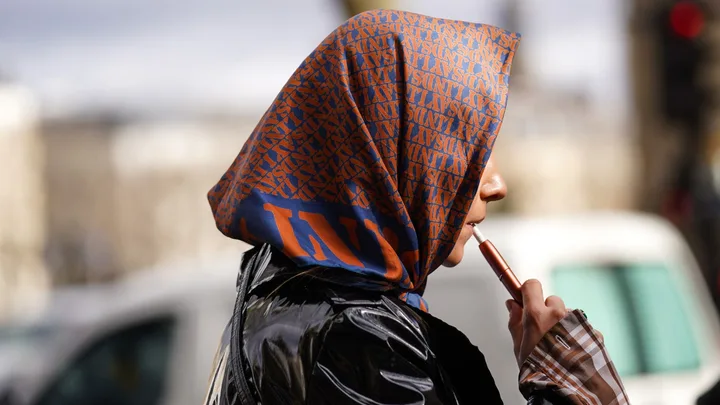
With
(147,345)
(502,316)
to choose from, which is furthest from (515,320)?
(147,345)

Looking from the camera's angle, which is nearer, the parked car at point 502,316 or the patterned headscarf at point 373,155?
the patterned headscarf at point 373,155

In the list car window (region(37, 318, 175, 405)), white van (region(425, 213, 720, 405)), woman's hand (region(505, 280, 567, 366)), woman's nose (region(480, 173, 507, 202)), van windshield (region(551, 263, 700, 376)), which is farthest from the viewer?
car window (region(37, 318, 175, 405))

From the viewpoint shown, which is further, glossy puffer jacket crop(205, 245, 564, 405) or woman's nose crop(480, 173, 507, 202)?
woman's nose crop(480, 173, 507, 202)

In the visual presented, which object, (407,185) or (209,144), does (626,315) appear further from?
(209,144)

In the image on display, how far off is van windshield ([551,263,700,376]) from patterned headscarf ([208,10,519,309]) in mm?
2731

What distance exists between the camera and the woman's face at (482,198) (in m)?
1.64

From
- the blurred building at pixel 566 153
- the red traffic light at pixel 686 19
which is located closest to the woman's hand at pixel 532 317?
the red traffic light at pixel 686 19

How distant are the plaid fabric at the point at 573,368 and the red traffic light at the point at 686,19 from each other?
7355 mm

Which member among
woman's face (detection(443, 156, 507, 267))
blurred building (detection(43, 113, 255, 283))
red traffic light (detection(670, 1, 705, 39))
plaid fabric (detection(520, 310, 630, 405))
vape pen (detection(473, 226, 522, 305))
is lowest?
blurred building (detection(43, 113, 255, 283))

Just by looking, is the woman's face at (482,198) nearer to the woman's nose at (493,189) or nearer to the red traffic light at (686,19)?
the woman's nose at (493,189)

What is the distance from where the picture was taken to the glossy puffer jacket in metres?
1.38

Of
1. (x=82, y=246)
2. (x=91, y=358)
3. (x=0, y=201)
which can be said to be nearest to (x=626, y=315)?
(x=91, y=358)

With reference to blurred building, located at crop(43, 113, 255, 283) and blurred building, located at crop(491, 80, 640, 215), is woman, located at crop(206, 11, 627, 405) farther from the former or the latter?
blurred building, located at crop(491, 80, 640, 215)

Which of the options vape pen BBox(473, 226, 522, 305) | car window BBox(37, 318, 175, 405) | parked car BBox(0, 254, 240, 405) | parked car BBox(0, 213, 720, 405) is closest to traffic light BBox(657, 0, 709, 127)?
parked car BBox(0, 213, 720, 405)
